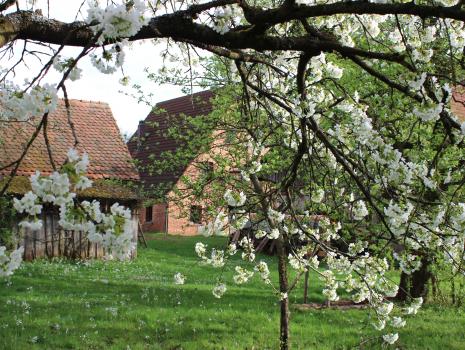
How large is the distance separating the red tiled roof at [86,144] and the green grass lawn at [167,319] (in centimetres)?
492

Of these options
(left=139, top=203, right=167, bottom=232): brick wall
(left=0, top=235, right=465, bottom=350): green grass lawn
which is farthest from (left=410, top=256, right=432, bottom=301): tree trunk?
(left=139, top=203, right=167, bottom=232): brick wall

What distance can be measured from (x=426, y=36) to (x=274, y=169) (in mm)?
4500

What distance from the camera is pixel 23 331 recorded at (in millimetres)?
7625

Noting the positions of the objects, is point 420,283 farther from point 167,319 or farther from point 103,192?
point 103,192

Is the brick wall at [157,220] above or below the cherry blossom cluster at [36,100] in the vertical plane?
below

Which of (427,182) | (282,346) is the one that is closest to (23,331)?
(282,346)

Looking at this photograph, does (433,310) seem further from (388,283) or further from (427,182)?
(427,182)

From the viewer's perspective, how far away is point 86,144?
1956 centimetres

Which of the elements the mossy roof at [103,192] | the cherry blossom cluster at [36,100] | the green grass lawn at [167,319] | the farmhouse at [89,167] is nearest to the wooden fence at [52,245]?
the farmhouse at [89,167]

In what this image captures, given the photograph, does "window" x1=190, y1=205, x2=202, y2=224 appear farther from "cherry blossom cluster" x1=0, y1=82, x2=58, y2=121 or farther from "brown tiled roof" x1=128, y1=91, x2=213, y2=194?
"brown tiled roof" x1=128, y1=91, x2=213, y2=194

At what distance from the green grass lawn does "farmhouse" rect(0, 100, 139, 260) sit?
11.4 ft

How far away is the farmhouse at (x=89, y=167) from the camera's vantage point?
16.6 m

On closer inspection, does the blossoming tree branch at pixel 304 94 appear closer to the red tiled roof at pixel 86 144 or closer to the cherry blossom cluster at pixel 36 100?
the cherry blossom cluster at pixel 36 100

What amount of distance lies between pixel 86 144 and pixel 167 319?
11.9 m
